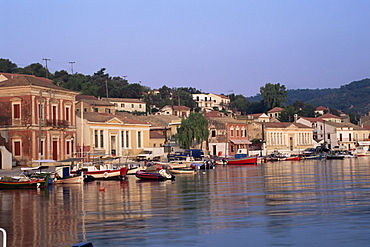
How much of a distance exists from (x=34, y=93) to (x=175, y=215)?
39875 mm

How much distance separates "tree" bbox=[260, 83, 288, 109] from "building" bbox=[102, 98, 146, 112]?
53.1 m

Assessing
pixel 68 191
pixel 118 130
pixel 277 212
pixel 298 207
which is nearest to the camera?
pixel 277 212

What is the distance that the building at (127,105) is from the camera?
132087mm

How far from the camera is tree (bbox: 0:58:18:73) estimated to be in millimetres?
149125

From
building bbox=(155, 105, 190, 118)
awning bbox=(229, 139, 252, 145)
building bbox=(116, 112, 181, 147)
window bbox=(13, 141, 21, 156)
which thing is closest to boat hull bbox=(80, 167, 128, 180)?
window bbox=(13, 141, 21, 156)

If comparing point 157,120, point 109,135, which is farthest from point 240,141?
point 109,135

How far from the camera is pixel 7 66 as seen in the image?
5999 inches

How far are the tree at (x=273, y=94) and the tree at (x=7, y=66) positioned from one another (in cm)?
7797

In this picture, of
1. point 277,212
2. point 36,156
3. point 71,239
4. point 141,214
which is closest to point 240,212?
point 277,212

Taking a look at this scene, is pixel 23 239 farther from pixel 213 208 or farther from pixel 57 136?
pixel 57 136

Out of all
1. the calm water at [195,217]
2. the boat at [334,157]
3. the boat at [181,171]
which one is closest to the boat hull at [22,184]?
the calm water at [195,217]

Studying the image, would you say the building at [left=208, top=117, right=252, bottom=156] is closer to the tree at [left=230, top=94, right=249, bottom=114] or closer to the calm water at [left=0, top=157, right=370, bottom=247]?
the calm water at [left=0, top=157, right=370, bottom=247]

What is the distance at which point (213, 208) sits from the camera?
92.9ft

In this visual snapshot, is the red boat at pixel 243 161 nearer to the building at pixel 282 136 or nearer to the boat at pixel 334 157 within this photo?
the boat at pixel 334 157
